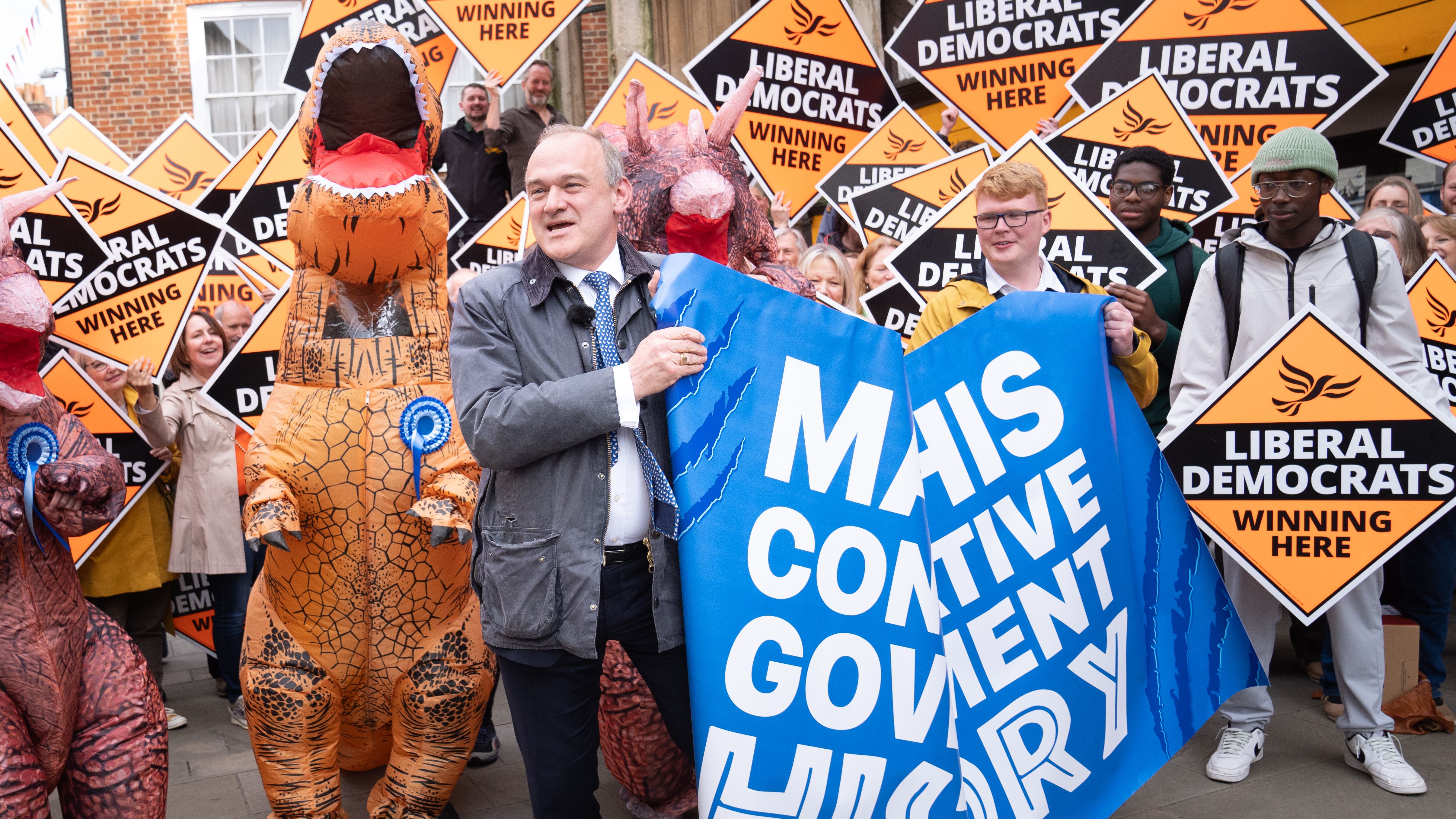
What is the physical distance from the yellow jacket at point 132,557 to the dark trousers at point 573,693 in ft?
9.63

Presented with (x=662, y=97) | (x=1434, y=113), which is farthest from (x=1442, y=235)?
(x=662, y=97)

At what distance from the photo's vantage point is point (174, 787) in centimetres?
427

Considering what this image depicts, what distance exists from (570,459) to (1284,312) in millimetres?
2591

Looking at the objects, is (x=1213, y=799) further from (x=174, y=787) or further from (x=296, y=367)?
(x=174, y=787)

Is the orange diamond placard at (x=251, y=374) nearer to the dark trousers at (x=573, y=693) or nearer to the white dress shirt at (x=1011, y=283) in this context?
the dark trousers at (x=573, y=693)

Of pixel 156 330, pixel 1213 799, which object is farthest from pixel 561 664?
pixel 156 330

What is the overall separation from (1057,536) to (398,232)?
6.47 feet

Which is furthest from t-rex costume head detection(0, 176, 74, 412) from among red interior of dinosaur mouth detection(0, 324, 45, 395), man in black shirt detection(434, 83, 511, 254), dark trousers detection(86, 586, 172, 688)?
man in black shirt detection(434, 83, 511, 254)

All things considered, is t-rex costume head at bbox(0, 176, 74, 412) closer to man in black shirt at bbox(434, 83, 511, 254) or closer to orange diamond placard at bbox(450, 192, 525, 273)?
orange diamond placard at bbox(450, 192, 525, 273)

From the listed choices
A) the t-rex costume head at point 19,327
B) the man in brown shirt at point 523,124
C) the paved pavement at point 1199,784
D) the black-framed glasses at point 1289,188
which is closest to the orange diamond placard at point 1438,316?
the black-framed glasses at point 1289,188

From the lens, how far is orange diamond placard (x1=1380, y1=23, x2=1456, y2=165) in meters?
5.23

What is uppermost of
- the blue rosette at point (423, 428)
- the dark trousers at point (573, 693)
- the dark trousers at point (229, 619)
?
the blue rosette at point (423, 428)

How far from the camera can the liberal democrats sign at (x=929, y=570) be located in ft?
8.10

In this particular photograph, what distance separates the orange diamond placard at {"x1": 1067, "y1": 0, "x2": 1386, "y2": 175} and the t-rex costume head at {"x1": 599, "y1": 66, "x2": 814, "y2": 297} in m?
2.29
